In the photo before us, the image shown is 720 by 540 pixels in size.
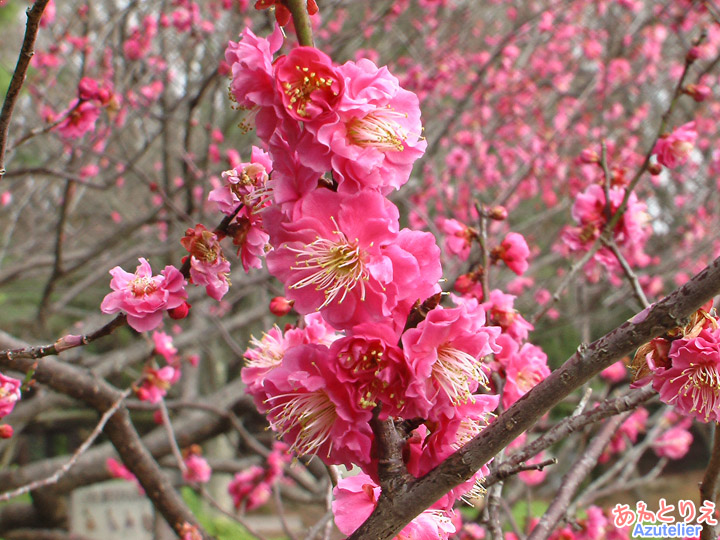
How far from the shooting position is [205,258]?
902 mm

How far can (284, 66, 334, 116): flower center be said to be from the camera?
739mm

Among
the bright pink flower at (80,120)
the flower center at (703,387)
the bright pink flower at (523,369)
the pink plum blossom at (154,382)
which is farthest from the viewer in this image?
the pink plum blossom at (154,382)

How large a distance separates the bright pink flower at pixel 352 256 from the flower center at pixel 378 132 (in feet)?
0.23

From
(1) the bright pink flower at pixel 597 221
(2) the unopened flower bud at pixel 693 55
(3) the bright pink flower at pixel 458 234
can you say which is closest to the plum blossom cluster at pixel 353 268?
(3) the bright pink flower at pixel 458 234

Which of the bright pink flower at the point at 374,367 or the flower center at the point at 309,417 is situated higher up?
the bright pink flower at the point at 374,367

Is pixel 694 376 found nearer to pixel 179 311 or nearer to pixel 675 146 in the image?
pixel 179 311

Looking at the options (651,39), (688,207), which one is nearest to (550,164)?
(688,207)

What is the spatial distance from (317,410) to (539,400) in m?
0.29

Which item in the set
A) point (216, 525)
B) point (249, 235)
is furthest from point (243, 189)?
point (216, 525)

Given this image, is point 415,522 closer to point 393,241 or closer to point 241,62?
point 393,241

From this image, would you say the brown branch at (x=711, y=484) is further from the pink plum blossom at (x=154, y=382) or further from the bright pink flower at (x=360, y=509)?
the pink plum blossom at (x=154, y=382)

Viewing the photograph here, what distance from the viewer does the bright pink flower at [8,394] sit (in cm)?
123

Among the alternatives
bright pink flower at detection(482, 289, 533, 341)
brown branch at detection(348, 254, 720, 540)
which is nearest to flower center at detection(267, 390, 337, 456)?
brown branch at detection(348, 254, 720, 540)

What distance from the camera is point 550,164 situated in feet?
15.6
